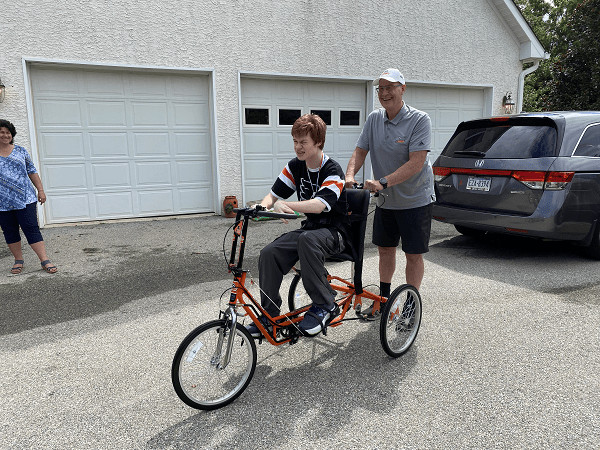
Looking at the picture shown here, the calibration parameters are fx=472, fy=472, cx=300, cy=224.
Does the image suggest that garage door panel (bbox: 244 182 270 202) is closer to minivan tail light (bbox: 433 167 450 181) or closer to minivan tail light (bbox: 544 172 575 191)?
minivan tail light (bbox: 433 167 450 181)

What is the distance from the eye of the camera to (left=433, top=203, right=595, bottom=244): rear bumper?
5199 mm

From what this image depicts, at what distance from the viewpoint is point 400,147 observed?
3.53m

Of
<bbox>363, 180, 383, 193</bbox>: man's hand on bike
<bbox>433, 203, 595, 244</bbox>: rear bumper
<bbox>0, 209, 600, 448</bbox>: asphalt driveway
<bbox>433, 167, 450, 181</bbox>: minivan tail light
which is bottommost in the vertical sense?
<bbox>0, 209, 600, 448</bbox>: asphalt driveway

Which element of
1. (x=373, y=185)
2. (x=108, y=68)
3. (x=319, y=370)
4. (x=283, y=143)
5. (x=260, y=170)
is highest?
(x=108, y=68)

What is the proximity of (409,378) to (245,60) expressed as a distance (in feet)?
23.3

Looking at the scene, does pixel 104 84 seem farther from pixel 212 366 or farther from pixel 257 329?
pixel 212 366

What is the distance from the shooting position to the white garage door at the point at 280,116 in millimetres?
9102

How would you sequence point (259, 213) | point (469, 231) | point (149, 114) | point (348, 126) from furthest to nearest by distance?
point (348, 126)
point (149, 114)
point (469, 231)
point (259, 213)

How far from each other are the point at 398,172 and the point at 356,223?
48cm

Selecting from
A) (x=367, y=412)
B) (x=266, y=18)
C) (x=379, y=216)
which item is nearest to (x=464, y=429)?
(x=367, y=412)

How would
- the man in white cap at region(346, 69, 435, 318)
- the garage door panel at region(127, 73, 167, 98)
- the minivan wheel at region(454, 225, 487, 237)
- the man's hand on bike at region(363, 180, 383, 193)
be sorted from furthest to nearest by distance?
the garage door panel at region(127, 73, 167, 98), the minivan wheel at region(454, 225, 487, 237), the man in white cap at region(346, 69, 435, 318), the man's hand on bike at region(363, 180, 383, 193)

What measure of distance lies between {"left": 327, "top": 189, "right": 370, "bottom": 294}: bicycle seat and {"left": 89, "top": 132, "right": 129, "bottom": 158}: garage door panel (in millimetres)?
6090

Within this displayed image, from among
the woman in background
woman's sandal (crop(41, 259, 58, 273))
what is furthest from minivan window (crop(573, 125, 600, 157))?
the woman in background

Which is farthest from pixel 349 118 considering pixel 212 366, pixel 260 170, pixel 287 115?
pixel 212 366
